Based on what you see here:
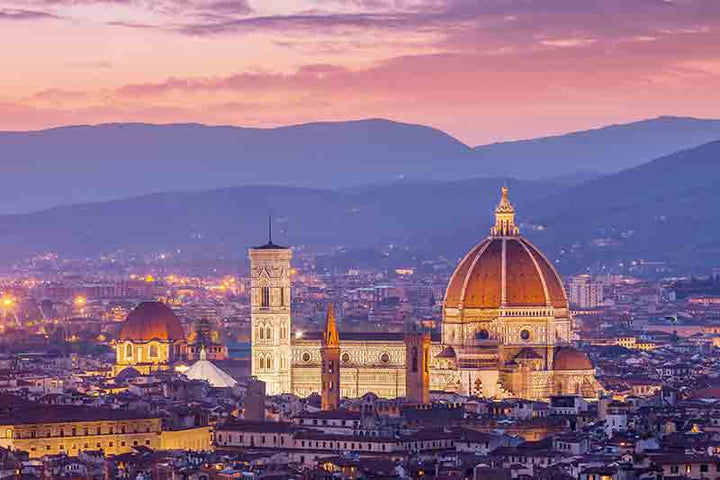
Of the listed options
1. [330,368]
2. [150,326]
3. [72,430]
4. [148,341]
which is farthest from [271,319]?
[72,430]

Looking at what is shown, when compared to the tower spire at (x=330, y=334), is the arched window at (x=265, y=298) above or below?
above

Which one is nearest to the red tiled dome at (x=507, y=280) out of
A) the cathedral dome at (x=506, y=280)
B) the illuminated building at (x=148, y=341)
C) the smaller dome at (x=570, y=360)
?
the cathedral dome at (x=506, y=280)

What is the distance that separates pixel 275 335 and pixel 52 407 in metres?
27.6

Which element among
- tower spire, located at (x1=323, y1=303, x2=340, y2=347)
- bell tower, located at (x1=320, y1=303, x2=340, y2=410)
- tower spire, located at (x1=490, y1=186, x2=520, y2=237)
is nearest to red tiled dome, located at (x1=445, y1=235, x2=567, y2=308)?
tower spire, located at (x1=490, y1=186, x2=520, y2=237)

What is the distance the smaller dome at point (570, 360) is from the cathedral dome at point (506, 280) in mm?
2516

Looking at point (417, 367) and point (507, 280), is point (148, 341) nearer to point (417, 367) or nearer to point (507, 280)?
point (507, 280)

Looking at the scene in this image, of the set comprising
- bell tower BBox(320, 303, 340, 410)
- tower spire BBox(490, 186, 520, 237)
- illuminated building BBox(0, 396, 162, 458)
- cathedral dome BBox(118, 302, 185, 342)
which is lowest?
illuminated building BBox(0, 396, 162, 458)

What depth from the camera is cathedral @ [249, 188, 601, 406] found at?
117 metres

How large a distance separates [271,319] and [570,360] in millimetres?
12571

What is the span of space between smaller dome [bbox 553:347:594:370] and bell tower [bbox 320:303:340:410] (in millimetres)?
8602

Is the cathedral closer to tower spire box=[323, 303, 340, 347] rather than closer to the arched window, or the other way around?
the arched window

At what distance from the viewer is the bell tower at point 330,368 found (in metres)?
107

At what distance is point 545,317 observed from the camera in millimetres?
119188

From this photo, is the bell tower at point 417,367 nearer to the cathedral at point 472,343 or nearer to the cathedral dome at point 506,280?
the cathedral at point 472,343
